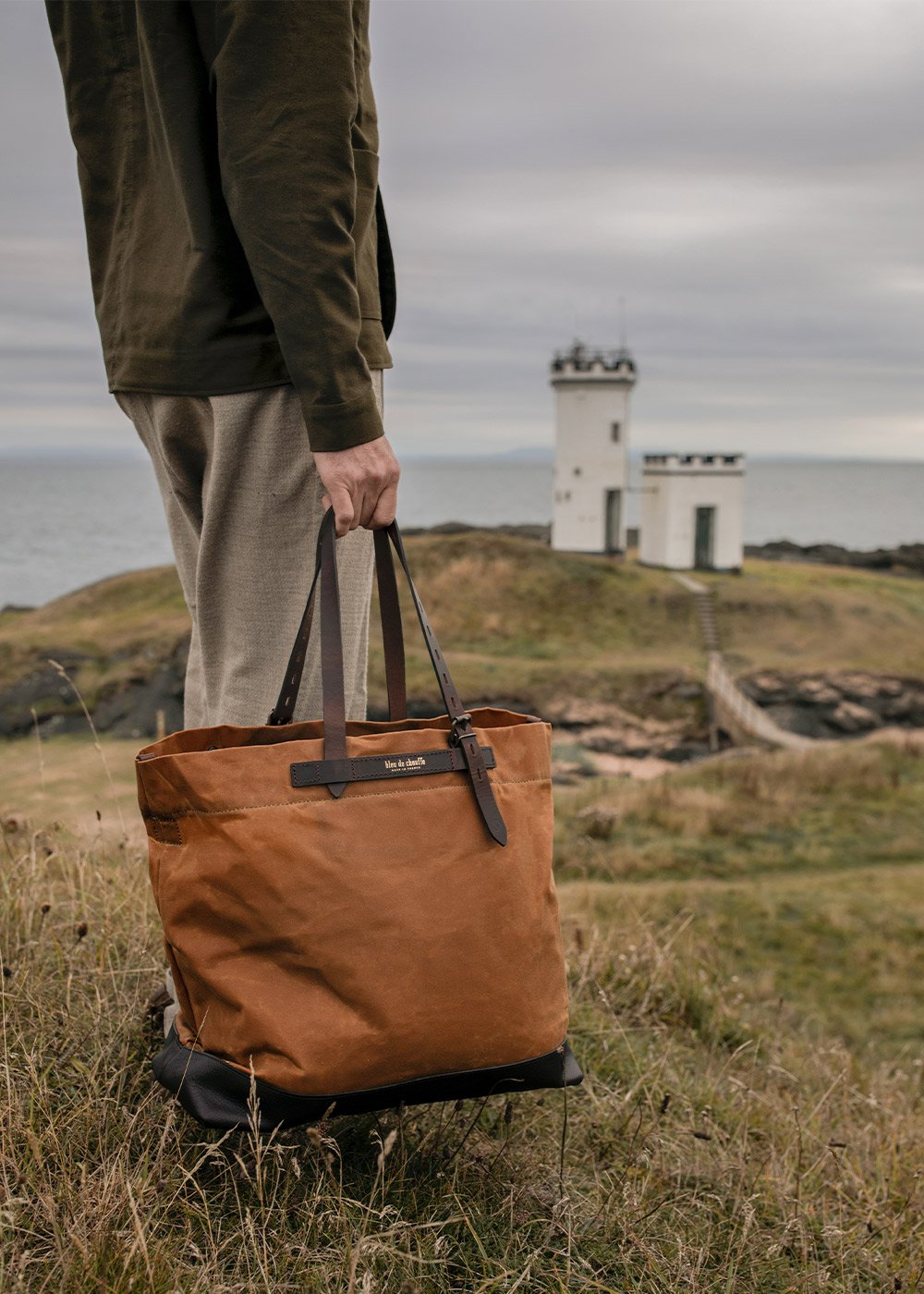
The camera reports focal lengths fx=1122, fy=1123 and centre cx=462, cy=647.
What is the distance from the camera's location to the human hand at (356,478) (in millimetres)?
2033

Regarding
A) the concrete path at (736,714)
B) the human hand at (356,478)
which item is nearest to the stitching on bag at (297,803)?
the human hand at (356,478)

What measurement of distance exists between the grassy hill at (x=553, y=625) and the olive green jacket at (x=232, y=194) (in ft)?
78.1

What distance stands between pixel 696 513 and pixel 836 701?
37.9 ft

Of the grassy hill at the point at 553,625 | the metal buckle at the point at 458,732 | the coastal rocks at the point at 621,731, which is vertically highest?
the metal buckle at the point at 458,732

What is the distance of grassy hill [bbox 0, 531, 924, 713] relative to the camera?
2816cm

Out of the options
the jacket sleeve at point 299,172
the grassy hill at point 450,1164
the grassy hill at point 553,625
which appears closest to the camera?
the grassy hill at point 450,1164

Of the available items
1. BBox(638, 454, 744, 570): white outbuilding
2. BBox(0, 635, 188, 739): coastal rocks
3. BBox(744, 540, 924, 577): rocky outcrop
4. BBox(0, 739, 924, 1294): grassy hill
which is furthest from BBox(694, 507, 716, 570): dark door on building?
BBox(0, 739, 924, 1294): grassy hill

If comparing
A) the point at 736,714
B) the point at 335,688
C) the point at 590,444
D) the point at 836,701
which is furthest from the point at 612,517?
the point at 335,688

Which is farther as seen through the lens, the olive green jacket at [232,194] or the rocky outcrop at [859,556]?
the rocky outcrop at [859,556]

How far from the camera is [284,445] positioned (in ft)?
7.11

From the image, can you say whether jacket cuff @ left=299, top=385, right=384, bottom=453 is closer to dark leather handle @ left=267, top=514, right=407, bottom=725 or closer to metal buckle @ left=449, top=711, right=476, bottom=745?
dark leather handle @ left=267, top=514, right=407, bottom=725

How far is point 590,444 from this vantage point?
38.4m

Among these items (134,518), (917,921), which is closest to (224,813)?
(917,921)

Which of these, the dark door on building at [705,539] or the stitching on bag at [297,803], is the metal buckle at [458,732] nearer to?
the stitching on bag at [297,803]
